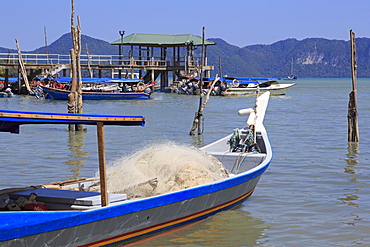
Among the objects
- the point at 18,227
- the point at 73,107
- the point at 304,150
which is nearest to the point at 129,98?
the point at 73,107

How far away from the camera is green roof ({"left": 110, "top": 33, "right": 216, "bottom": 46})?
5750cm

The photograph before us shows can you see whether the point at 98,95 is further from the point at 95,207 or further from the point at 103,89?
the point at 95,207

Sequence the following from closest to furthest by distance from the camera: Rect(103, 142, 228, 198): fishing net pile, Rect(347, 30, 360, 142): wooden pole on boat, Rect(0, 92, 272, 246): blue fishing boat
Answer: Rect(0, 92, 272, 246): blue fishing boat, Rect(103, 142, 228, 198): fishing net pile, Rect(347, 30, 360, 142): wooden pole on boat

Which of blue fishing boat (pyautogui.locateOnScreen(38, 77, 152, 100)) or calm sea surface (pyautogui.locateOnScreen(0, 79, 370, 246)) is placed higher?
blue fishing boat (pyautogui.locateOnScreen(38, 77, 152, 100))

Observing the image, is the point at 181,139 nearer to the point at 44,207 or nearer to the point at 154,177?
the point at 154,177

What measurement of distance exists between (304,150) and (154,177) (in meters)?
8.91

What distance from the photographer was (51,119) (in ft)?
21.6

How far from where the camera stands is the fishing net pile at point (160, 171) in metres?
8.47

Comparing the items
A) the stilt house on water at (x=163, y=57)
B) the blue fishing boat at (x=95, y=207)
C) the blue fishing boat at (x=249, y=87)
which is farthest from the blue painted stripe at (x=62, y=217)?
the stilt house on water at (x=163, y=57)

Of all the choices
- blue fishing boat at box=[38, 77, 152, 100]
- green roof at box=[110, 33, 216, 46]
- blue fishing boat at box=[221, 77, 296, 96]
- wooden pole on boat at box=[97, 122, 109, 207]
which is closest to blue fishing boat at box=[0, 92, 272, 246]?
wooden pole on boat at box=[97, 122, 109, 207]

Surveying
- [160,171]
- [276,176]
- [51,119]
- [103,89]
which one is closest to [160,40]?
[103,89]

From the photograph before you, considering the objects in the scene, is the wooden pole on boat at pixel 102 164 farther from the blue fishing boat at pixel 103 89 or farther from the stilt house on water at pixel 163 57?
the stilt house on water at pixel 163 57

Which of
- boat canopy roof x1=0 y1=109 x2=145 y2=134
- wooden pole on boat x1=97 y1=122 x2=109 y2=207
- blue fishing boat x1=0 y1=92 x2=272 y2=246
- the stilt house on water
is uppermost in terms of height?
the stilt house on water

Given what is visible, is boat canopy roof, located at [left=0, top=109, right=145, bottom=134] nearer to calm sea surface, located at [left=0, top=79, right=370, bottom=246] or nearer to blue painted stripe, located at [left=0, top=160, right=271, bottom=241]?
blue painted stripe, located at [left=0, top=160, right=271, bottom=241]
